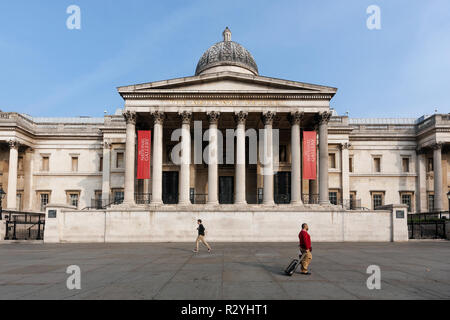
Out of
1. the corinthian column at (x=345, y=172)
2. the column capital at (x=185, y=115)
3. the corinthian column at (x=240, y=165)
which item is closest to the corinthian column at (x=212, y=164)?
the corinthian column at (x=240, y=165)

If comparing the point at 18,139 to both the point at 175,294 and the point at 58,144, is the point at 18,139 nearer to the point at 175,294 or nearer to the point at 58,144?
the point at 58,144

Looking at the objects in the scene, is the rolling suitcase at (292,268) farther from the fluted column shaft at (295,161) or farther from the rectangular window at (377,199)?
the rectangular window at (377,199)

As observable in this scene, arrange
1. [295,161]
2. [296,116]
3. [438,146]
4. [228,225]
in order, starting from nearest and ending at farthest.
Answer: [228,225] → [295,161] → [296,116] → [438,146]

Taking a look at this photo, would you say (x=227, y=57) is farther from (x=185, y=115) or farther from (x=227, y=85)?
(x=185, y=115)

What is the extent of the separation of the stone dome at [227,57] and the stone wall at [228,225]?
18.8 metres

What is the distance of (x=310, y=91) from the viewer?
105 feet

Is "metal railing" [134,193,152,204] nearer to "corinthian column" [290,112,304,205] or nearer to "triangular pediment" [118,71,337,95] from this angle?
"triangular pediment" [118,71,337,95]

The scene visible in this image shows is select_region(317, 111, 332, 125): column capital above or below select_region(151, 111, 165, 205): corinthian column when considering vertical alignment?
above

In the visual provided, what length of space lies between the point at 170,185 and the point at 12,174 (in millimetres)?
21035

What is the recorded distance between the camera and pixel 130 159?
32.0 meters

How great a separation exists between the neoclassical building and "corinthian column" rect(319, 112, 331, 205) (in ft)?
0.28

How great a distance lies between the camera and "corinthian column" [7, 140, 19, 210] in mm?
44719

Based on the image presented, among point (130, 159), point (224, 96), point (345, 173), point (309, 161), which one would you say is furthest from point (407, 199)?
point (130, 159)

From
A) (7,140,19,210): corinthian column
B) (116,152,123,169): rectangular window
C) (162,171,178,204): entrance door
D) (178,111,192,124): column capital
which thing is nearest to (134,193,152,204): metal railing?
(162,171,178,204): entrance door
